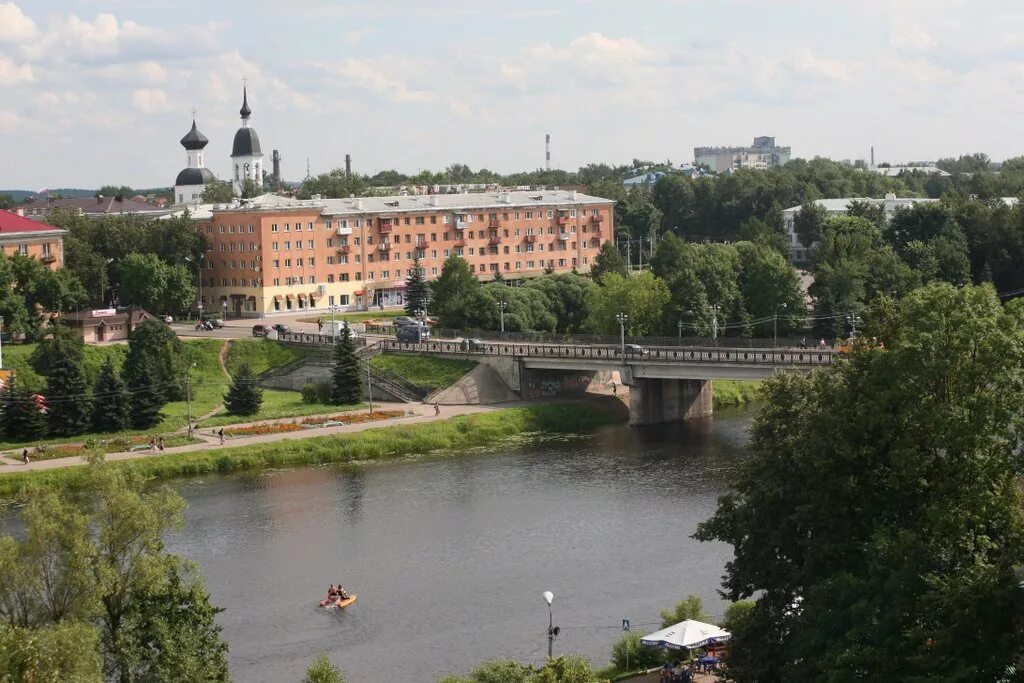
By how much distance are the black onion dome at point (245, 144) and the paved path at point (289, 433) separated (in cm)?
9107

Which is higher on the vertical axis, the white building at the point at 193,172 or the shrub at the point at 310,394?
the white building at the point at 193,172

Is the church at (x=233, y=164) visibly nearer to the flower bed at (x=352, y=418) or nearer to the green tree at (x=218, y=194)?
the green tree at (x=218, y=194)

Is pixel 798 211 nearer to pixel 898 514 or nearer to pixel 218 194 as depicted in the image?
pixel 218 194

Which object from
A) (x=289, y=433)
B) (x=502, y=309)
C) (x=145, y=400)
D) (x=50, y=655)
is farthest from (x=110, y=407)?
(x=50, y=655)

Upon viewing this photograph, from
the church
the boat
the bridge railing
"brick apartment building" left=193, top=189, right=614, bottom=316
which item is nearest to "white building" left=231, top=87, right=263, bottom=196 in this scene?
the church

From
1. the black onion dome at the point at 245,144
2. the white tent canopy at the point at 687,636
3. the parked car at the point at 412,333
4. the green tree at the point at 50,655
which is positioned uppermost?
the black onion dome at the point at 245,144

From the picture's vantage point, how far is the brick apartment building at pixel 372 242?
101 m

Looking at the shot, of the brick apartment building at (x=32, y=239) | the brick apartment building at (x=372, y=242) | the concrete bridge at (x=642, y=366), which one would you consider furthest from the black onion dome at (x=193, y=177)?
the concrete bridge at (x=642, y=366)

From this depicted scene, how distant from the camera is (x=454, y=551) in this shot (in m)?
48.8

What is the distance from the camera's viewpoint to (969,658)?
27.7 metres

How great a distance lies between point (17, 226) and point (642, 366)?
4181 centimetres

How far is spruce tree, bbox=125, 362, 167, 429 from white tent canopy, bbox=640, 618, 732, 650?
36.4 metres

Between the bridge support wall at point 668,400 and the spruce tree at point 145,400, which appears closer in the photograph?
the spruce tree at point 145,400

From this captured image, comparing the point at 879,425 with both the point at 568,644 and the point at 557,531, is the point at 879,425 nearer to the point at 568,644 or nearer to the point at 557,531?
the point at 568,644
